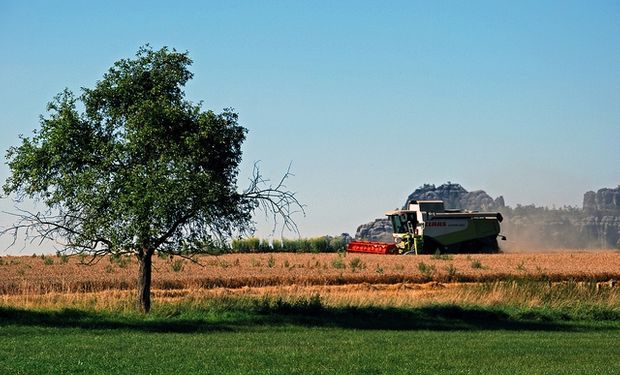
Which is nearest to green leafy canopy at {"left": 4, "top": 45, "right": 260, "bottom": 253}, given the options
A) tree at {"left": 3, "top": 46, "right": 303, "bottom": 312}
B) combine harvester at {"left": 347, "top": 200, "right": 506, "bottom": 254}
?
tree at {"left": 3, "top": 46, "right": 303, "bottom": 312}

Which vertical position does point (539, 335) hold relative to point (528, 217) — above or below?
below

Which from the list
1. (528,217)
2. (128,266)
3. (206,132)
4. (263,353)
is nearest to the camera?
(263,353)

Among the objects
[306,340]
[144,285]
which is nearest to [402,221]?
[144,285]

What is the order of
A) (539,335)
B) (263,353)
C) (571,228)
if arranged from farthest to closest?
(571,228) → (539,335) → (263,353)

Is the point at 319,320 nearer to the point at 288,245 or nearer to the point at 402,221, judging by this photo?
the point at 402,221

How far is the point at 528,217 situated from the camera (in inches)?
7466

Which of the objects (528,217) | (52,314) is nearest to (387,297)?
(52,314)

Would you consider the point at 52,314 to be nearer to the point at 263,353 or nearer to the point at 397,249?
the point at 263,353

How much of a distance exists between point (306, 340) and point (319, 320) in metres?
5.91

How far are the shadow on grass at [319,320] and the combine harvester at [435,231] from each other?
41.6m

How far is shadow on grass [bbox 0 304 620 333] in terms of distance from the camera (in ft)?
99.5

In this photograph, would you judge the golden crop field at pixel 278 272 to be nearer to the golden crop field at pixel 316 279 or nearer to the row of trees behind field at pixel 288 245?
the golden crop field at pixel 316 279

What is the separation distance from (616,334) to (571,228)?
138 metres

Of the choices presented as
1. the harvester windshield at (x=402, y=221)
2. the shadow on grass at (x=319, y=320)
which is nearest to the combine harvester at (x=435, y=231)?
the harvester windshield at (x=402, y=221)
